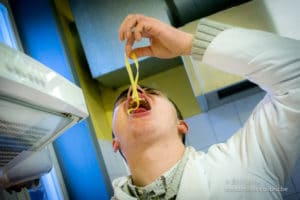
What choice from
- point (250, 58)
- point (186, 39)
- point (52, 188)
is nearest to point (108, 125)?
point (52, 188)

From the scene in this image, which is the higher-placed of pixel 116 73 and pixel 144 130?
pixel 116 73

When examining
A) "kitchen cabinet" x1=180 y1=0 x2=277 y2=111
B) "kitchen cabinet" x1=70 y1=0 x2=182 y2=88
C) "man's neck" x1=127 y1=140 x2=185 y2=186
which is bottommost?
"man's neck" x1=127 y1=140 x2=185 y2=186

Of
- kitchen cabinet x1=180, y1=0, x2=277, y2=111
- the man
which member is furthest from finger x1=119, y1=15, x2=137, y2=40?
kitchen cabinet x1=180, y1=0, x2=277, y2=111

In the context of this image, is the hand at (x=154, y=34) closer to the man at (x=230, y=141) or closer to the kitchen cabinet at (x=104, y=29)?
the man at (x=230, y=141)

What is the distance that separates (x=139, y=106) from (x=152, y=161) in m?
0.22

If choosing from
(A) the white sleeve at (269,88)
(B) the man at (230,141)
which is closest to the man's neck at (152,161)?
(B) the man at (230,141)

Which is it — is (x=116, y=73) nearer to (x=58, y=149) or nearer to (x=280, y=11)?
(x=58, y=149)

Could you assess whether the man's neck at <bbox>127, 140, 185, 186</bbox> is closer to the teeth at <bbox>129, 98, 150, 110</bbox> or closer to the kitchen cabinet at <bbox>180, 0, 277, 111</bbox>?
the teeth at <bbox>129, 98, 150, 110</bbox>

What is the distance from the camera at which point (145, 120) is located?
3.84ft

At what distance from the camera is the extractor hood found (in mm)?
570

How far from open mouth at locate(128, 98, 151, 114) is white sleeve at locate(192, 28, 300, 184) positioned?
31 centimetres

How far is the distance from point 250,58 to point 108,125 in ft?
4.04

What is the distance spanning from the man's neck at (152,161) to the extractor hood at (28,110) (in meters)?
0.35

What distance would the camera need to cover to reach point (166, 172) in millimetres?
1110
